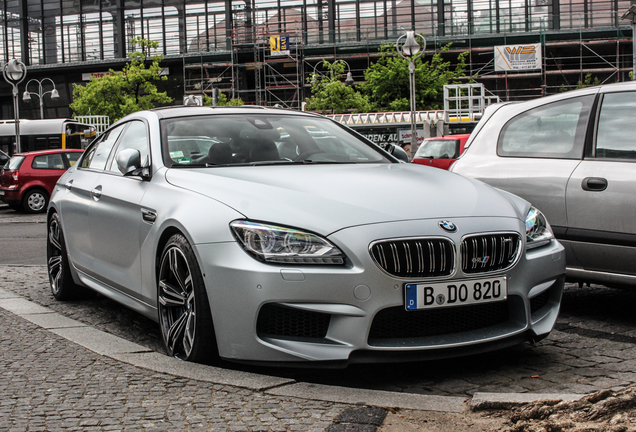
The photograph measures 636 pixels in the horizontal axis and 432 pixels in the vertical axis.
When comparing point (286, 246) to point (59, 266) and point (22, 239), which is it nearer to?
point (59, 266)

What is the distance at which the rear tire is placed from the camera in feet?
62.1

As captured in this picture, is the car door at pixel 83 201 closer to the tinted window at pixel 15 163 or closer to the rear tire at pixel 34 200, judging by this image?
the rear tire at pixel 34 200

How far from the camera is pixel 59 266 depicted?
607 cm

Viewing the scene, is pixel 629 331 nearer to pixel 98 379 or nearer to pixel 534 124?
pixel 534 124

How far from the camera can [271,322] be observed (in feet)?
11.5

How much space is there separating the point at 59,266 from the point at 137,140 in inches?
59.9

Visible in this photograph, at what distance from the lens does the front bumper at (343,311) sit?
3.41 meters

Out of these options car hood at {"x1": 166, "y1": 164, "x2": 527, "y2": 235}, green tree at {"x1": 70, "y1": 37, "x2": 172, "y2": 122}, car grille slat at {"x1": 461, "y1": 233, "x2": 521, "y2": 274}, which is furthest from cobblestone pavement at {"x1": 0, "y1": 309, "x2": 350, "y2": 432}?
green tree at {"x1": 70, "y1": 37, "x2": 172, "y2": 122}

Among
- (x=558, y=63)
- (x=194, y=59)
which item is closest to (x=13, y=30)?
(x=194, y=59)

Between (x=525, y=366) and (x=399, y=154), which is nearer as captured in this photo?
(x=525, y=366)

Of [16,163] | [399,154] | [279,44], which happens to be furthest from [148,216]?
[279,44]

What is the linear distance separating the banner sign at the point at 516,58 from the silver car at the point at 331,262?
3678 centimetres

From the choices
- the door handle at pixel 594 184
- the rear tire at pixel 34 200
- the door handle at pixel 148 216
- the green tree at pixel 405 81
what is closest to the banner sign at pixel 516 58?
the green tree at pixel 405 81

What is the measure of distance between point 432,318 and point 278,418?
37.5 inches
